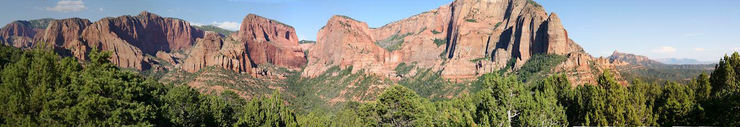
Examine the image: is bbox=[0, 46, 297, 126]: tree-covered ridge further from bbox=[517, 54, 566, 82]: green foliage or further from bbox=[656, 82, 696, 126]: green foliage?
bbox=[517, 54, 566, 82]: green foliage

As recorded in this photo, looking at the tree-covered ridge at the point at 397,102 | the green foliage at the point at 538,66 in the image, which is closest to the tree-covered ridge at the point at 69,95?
the tree-covered ridge at the point at 397,102

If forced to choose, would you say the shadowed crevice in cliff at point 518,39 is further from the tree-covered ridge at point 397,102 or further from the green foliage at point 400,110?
the green foliage at point 400,110

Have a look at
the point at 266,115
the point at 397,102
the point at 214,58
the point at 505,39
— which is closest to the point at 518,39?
the point at 505,39

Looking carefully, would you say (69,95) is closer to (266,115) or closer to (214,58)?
(266,115)

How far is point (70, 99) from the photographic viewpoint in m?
21.6

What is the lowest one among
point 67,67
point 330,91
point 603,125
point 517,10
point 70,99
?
point 330,91

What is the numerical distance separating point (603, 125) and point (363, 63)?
160 metres

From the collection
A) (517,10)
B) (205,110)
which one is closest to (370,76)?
(517,10)

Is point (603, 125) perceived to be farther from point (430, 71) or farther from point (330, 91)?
point (430, 71)

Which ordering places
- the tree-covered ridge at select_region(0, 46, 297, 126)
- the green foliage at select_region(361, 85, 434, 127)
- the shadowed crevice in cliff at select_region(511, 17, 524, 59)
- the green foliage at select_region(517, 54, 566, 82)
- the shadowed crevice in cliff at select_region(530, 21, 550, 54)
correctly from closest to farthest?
1. the tree-covered ridge at select_region(0, 46, 297, 126)
2. the green foliage at select_region(361, 85, 434, 127)
3. the green foliage at select_region(517, 54, 566, 82)
4. the shadowed crevice in cliff at select_region(530, 21, 550, 54)
5. the shadowed crevice in cliff at select_region(511, 17, 524, 59)

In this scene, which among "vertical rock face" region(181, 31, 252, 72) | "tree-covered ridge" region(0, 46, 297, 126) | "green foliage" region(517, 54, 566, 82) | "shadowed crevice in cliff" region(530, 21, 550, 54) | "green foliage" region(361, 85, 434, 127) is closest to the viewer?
"tree-covered ridge" region(0, 46, 297, 126)

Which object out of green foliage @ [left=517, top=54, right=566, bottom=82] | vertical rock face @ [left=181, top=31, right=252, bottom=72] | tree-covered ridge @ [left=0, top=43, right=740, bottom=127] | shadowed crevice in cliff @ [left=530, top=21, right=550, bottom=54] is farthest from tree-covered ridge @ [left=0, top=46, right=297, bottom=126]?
vertical rock face @ [left=181, top=31, right=252, bottom=72]

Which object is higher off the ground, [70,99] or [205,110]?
[70,99]

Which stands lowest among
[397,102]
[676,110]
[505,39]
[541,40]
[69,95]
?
[397,102]
